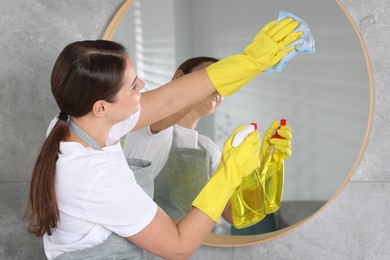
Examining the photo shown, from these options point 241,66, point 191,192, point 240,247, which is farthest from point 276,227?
point 241,66

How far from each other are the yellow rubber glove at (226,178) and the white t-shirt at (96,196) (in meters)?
0.11

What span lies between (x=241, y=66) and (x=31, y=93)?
758 millimetres

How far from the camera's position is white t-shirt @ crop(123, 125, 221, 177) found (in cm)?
178

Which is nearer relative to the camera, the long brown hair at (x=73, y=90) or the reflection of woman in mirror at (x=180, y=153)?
the long brown hair at (x=73, y=90)

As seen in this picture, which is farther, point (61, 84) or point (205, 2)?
point (205, 2)

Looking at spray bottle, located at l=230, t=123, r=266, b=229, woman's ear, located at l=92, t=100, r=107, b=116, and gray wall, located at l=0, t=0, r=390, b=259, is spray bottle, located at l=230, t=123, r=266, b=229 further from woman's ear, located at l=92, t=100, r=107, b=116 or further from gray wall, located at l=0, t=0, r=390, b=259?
woman's ear, located at l=92, t=100, r=107, b=116

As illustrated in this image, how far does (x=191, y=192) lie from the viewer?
5.88ft

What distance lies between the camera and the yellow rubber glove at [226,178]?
1.38 meters

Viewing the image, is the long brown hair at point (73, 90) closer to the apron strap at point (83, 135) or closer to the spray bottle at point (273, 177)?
the apron strap at point (83, 135)

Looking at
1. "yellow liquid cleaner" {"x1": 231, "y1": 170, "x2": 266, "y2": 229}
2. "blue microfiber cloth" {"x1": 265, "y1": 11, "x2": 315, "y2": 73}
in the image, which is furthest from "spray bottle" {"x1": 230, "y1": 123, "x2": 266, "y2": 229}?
"blue microfiber cloth" {"x1": 265, "y1": 11, "x2": 315, "y2": 73}

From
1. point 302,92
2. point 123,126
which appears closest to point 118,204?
point 123,126

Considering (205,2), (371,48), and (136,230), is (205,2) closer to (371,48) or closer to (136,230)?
(371,48)

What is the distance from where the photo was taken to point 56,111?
1.94m

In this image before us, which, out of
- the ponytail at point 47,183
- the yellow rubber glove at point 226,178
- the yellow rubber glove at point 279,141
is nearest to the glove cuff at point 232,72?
the yellow rubber glove at point 226,178
